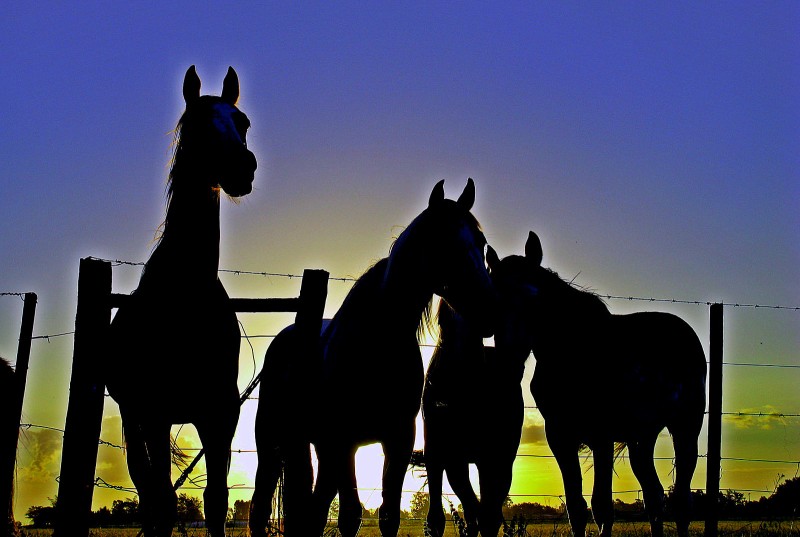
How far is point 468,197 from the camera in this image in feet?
18.0

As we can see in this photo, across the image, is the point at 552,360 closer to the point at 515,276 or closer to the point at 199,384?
the point at 515,276

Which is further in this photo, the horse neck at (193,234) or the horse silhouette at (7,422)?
the horse silhouette at (7,422)

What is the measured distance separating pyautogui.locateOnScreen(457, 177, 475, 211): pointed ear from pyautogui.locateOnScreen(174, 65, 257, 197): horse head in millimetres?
1371

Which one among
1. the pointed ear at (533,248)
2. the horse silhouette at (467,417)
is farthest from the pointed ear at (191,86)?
the pointed ear at (533,248)

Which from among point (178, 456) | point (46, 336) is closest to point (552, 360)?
point (178, 456)

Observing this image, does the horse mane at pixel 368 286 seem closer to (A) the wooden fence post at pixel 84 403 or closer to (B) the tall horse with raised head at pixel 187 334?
(B) the tall horse with raised head at pixel 187 334

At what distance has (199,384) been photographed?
17.8ft

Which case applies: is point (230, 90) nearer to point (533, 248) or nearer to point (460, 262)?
point (460, 262)

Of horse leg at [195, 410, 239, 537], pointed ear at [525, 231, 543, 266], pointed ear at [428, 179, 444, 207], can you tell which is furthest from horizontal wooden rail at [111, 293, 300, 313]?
pointed ear at [525, 231, 543, 266]

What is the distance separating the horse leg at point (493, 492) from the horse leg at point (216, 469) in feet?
7.11

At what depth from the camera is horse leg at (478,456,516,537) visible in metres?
6.59

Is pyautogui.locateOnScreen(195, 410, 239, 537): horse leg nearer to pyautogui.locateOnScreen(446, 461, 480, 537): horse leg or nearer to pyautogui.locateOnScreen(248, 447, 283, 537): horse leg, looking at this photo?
pyautogui.locateOnScreen(248, 447, 283, 537): horse leg

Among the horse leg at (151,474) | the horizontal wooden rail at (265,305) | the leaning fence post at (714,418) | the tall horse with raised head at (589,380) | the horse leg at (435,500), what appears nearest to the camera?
the horse leg at (151,474)

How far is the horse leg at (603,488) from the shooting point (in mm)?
7395
